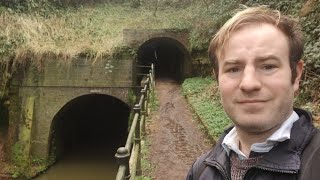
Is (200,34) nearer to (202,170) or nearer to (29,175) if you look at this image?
(29,175)

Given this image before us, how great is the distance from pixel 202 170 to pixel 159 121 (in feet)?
27.6

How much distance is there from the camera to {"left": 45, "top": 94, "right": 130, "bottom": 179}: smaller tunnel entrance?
49.8 feet

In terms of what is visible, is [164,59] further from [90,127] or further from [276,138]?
[276,138]

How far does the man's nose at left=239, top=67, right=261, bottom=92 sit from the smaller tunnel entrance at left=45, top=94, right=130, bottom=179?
1266 cm

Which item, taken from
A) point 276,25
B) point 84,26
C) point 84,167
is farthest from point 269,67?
point 84,26

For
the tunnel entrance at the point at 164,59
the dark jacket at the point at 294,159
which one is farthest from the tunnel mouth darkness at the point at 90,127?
the dark jacket at the point at 294,159

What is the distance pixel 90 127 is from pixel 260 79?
63.0 feet

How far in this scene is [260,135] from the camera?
152 centimetres

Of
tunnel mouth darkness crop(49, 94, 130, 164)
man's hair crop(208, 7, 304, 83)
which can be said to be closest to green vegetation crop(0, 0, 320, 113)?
tunnel mouth darkness crop(49, 94, 130, 164)

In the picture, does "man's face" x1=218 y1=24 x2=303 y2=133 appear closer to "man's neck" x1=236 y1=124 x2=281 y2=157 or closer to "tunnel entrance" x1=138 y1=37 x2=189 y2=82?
"man's neck" x1=236 y1=124 x2=281 y2=157

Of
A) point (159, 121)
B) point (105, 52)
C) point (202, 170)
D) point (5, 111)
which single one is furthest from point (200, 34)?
point (202, 170)

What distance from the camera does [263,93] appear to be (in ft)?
4.83

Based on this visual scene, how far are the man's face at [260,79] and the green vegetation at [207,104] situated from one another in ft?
20.9

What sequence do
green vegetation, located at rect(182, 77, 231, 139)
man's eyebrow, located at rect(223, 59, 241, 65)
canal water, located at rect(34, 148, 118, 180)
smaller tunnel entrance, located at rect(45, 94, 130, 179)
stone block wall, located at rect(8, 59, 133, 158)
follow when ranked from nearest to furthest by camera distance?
1. man's eyebrow, located at rect(223, 59, 241, 65)
2. green vegetation, located at rect(182, 77, 231, 139)
3. canal water, located at rect(34, 148, 118, 180)
4. stone block wall, located at rect(8, 59, 133, 158)
5. smaller tunnel entrance, located at rect(45, 94, 130, 179)
